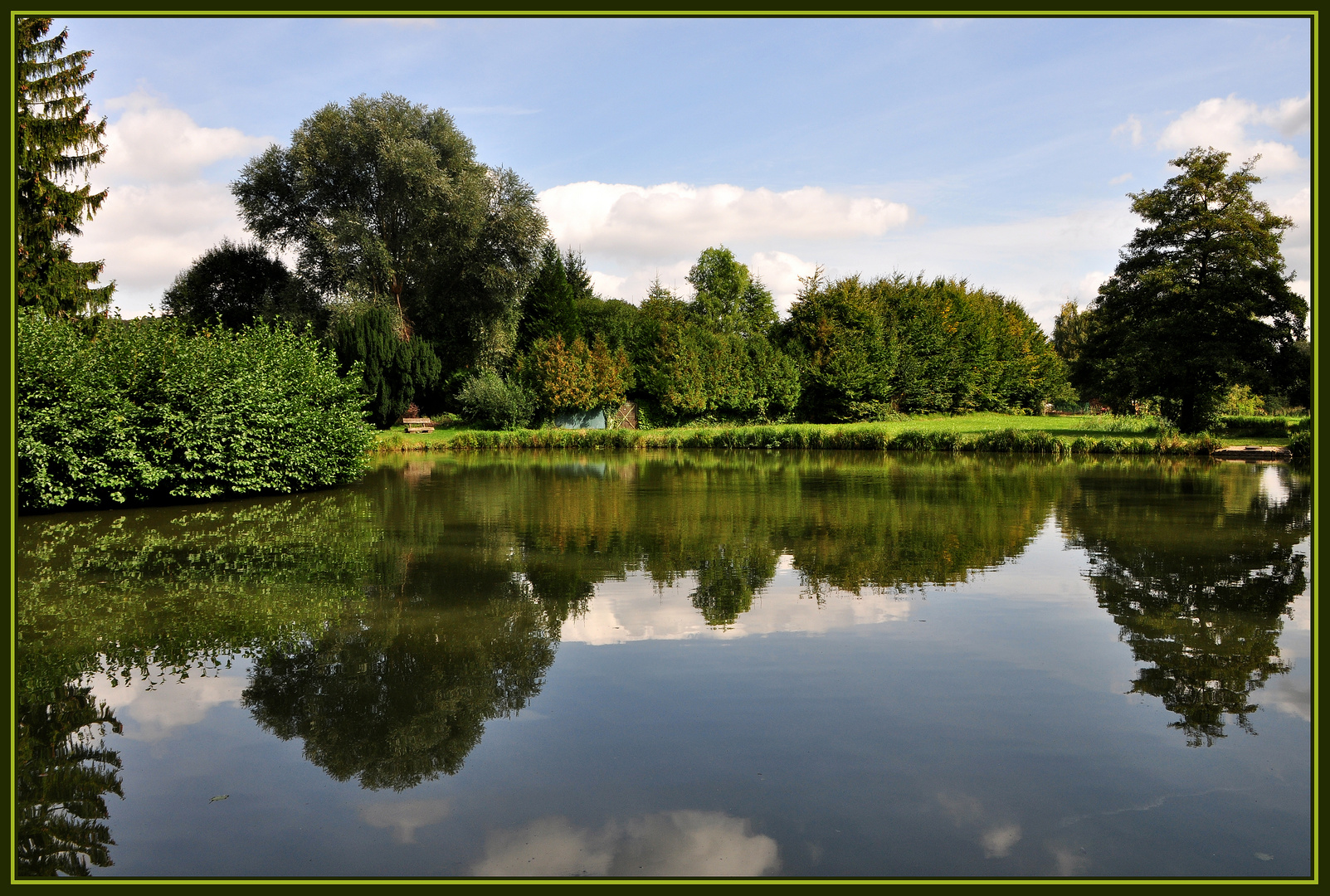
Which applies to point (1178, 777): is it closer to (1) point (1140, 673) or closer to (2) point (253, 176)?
(1) point (1140, 673)

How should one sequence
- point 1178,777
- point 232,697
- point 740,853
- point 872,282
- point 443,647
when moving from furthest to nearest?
point 872,282, point 443,647, point 232,697, point 1178,777, point 740,853

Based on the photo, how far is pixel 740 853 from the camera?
3.64m

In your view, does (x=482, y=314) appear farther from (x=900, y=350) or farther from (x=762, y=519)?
(x=762, y=519)

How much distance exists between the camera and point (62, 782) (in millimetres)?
4387

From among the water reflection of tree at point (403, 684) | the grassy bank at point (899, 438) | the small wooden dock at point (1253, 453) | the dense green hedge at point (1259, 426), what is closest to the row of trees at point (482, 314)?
the grassy bank at point (899, 438)

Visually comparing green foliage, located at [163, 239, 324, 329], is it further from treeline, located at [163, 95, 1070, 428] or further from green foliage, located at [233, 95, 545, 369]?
green foliage, located at [233, 95, 545, 369]

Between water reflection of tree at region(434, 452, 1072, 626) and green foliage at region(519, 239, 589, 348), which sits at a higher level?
green foliage at region(519, 239, 589, 348)

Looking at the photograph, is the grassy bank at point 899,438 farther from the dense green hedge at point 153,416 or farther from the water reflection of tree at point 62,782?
the water reflection of tree at point 62,782

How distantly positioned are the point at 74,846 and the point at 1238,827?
510cm

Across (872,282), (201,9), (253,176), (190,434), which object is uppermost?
(253,176)

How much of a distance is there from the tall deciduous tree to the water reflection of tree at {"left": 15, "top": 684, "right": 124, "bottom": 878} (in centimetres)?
2959

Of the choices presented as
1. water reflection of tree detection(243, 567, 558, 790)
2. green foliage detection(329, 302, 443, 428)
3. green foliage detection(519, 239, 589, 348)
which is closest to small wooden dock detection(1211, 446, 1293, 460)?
water reflection of tree detection(243, 567, 558, 790)

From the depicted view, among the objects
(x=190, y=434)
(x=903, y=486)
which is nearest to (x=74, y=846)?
(x=190, y=434)

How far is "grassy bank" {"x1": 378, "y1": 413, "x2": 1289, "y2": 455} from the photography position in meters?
25.9
